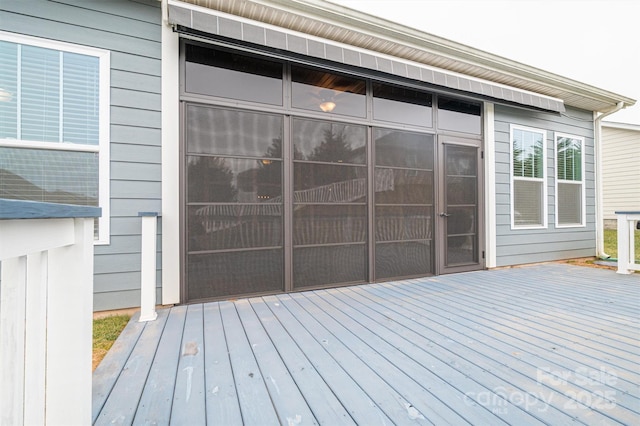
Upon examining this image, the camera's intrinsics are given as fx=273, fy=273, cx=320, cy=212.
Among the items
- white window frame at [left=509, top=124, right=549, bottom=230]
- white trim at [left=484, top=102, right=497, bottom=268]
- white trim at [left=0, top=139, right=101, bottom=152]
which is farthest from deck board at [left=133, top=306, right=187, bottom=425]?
white window frame at [left=509, top=124, right=549, bottom=230]

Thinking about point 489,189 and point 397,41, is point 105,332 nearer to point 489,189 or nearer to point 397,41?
point 397,41

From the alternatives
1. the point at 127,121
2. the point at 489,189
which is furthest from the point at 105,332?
the point at 489,189

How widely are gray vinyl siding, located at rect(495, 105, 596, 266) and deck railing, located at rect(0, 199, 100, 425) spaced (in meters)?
5.06

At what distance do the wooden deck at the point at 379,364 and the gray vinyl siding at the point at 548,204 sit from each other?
1.73 m

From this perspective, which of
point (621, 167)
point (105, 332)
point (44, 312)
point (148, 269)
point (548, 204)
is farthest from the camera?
point (621, 167)

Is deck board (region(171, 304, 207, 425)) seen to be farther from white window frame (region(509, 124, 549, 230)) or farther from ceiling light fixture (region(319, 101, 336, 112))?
white window frame (region(509, 124, 549, 230))

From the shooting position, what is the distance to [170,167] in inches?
108

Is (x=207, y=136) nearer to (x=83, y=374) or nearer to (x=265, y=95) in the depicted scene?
(x=265, y=95)

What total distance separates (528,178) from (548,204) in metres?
0.68

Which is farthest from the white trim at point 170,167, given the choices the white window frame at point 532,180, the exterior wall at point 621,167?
the exterior wall at point 621,167

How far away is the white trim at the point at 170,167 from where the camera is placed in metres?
2.72

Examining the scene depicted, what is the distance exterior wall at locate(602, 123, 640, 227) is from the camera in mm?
7992

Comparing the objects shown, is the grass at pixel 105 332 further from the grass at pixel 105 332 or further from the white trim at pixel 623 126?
the white trim at pixel 623 126

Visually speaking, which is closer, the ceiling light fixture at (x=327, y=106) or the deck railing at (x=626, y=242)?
the ceiling light fixture at (x=327, y=106)
